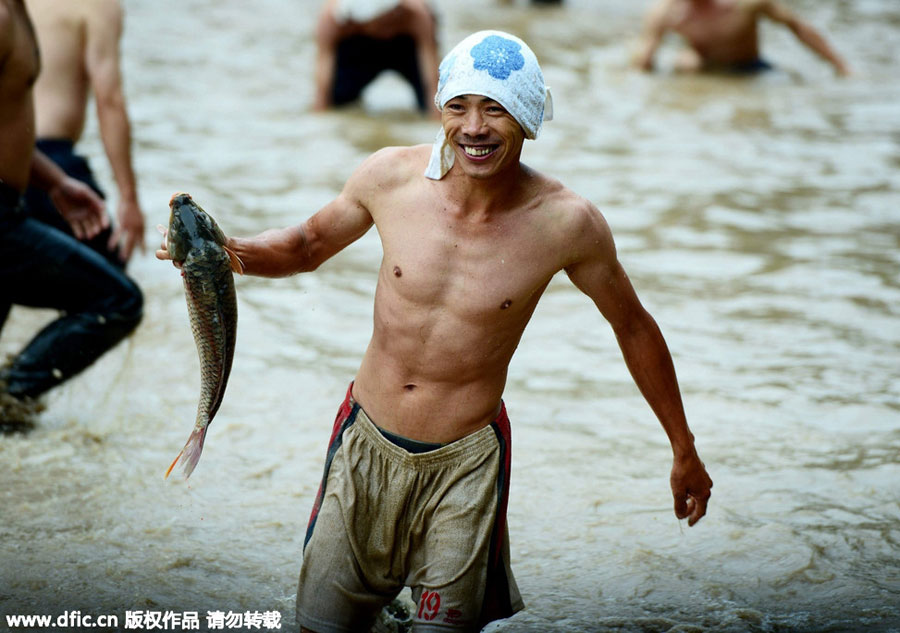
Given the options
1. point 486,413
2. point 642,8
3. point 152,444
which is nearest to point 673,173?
point 152,444

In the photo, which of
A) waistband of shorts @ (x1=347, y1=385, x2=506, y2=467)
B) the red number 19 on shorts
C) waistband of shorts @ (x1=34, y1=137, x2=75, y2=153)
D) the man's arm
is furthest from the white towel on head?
waistband of shorts @ (x1=34, y1=137, x2=75, y2=153)

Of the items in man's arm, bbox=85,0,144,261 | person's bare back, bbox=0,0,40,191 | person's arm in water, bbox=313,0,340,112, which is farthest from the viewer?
person's arm in water, bbox=313,0,340,112

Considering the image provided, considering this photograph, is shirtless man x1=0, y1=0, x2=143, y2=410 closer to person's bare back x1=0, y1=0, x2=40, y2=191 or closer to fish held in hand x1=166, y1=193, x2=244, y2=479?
person's bare back x1=0, y1=0, x2=40, y2=191

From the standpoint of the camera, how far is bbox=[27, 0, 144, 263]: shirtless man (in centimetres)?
522

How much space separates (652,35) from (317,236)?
8.99 meters

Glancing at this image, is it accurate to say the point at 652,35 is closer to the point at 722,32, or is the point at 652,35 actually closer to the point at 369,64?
the point at 722,32

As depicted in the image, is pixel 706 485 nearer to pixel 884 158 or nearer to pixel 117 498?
pixel 117 498

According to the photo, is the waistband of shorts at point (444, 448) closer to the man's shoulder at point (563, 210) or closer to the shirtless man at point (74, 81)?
the man's shoulder at point (563, 210)

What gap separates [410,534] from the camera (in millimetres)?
2980

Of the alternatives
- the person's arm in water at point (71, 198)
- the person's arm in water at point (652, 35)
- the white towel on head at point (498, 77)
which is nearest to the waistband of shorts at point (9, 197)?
the person's arm in water at point (71, 198)

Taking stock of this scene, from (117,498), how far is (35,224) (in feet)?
3.39

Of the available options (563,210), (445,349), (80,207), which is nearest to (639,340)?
(563,210)

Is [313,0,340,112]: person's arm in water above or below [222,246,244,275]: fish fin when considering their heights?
below

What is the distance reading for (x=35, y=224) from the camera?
4.26 meters
